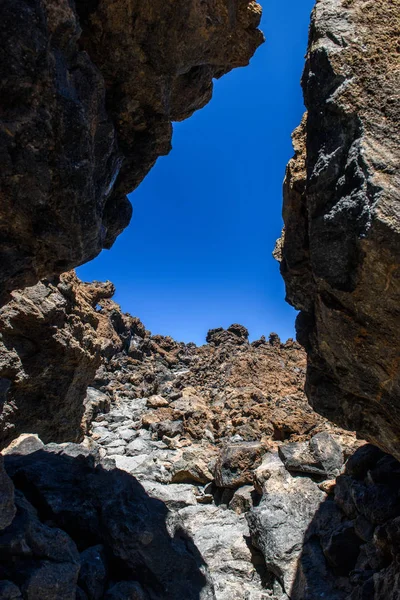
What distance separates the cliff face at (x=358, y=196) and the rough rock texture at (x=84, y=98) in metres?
2.71

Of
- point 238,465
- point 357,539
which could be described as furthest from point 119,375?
point 357,539

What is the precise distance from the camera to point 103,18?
684 centimetres

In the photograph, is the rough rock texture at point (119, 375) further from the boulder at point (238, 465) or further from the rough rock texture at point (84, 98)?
the rough rock texture at point (84, 98)

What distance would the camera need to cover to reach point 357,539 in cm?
989

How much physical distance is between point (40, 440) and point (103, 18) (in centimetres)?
1160

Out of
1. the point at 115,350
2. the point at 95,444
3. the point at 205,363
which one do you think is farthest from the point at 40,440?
the point at 205,363

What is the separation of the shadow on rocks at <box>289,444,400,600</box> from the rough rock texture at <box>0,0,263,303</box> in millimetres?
8555

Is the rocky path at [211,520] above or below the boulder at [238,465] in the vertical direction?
below

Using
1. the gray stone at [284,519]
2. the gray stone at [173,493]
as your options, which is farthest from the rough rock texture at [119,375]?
the gray stone at [173,493]

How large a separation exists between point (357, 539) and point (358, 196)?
914 centimetres

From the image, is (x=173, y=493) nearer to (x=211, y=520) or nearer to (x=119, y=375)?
(x=211, y=520)

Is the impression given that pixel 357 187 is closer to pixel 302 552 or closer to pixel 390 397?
pixel 390 397

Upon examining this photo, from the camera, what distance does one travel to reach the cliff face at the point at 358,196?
5340 mm

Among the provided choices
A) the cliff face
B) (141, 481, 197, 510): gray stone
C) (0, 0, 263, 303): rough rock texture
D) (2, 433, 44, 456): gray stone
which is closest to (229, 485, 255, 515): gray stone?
(141, 481, 197, 510): gray stone
